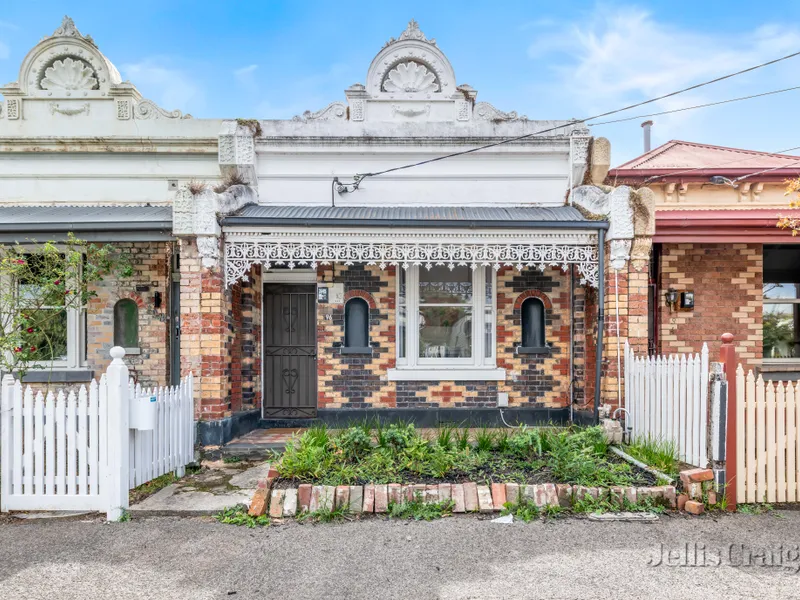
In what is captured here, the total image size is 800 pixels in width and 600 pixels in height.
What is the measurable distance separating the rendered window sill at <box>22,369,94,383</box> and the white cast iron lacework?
3129mm

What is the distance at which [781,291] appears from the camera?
8.50m

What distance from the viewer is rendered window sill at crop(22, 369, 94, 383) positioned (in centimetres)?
788

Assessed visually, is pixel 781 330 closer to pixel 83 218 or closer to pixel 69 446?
pixel 69 446

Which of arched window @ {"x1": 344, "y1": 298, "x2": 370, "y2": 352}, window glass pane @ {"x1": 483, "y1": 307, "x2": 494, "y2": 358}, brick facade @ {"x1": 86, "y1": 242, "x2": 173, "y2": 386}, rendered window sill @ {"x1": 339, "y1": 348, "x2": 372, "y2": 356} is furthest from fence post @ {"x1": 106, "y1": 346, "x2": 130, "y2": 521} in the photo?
window glass pane @ {"x1": 483, "y1": 307, "x2": 494, "y2": 358}

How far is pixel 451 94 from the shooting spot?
8039 mm

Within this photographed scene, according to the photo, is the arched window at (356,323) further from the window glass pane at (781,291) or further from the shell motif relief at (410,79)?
the window glass pane at (781,291)

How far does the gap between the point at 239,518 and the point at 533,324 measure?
203 inches

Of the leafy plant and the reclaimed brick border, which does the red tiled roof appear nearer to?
the reclaimed brick border

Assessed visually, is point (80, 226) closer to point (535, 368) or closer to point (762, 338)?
point (535, 368)

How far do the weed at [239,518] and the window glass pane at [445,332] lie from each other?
3939mm

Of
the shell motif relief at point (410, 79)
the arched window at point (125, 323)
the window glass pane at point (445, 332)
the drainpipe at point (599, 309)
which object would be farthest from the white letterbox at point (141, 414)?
the shell motif relief at point (410, 79)

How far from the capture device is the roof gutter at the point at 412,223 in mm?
6621

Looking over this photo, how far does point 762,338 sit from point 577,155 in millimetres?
4076

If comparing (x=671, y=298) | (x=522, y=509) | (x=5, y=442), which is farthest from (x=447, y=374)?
(x=5, y=442)
